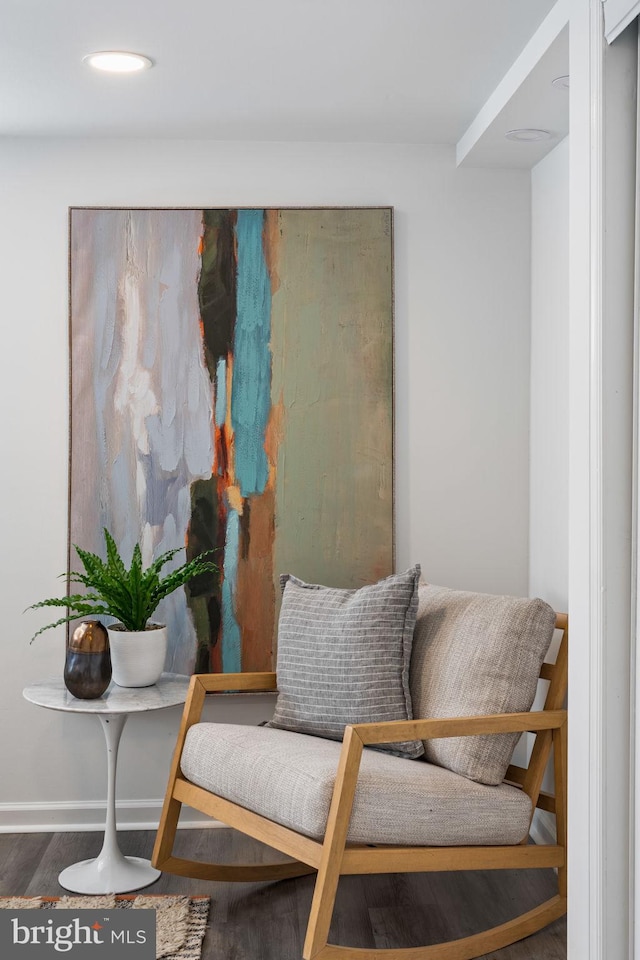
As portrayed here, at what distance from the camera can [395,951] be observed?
2393mm

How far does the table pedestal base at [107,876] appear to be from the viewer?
2.93 meters

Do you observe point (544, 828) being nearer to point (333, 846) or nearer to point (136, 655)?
point (333, 846)

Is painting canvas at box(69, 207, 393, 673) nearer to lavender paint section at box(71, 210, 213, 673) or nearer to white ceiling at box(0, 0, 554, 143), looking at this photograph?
lavender paint section at box(71, 210, 213, 673)

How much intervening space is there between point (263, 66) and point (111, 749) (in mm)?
2123

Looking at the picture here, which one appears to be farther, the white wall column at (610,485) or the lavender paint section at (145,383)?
the lavender paint section at (145,383)

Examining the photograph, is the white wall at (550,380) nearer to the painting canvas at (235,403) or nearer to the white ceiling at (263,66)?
the white ceiling at (263,66)

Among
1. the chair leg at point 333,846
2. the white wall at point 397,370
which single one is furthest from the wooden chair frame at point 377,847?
the white wall at point 397,370

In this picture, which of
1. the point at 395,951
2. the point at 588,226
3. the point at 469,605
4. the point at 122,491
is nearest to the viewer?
the point at 588,226

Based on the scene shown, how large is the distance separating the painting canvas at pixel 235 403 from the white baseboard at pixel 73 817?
54 cm

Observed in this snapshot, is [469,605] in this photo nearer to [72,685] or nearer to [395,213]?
[72,685]

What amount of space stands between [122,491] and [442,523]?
1.18 meters

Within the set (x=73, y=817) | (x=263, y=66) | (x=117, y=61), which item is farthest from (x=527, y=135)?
(x=73, y=817)

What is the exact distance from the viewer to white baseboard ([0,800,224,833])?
3.45 metres

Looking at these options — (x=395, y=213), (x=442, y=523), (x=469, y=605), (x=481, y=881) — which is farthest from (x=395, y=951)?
(x=395, y=213)
